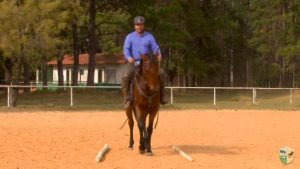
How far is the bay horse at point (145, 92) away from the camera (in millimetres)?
10320

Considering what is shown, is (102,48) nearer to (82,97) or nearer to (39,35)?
(82,97)

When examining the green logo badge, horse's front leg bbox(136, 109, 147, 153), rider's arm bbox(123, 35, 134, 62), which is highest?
rider's arm bbox(123, 35, 134, 62)

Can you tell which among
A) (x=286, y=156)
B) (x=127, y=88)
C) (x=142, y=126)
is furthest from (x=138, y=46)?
(x=286, y=156)

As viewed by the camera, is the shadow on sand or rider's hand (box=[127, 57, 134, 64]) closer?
rider's hand (box=[127, 57, 134, 64])

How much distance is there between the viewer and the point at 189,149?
11.8 metres

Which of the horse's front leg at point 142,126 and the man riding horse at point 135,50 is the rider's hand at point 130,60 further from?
the horse's front leg at point 142,126

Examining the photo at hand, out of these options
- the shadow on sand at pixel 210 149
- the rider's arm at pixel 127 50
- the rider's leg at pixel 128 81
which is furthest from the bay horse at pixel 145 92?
the shadow on sand at pixel 210 149

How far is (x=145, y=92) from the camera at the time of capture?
1050cm

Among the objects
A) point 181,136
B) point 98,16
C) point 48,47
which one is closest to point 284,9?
point 98,16

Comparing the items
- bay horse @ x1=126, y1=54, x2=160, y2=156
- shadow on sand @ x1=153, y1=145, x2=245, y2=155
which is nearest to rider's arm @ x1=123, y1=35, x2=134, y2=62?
bay horse @ x1=126, y1=54, x2=160, y2=156

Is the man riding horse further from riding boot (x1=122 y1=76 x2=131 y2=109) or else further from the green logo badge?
the green logo badge

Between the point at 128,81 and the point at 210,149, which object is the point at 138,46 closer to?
the point at 128,81

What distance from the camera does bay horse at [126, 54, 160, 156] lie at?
10.3 meters

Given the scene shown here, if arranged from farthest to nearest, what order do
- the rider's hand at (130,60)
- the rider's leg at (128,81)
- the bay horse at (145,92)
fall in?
the rider's leg at (128,81) → the rider's hand at (130,60) → the bay horse at (145,92)
